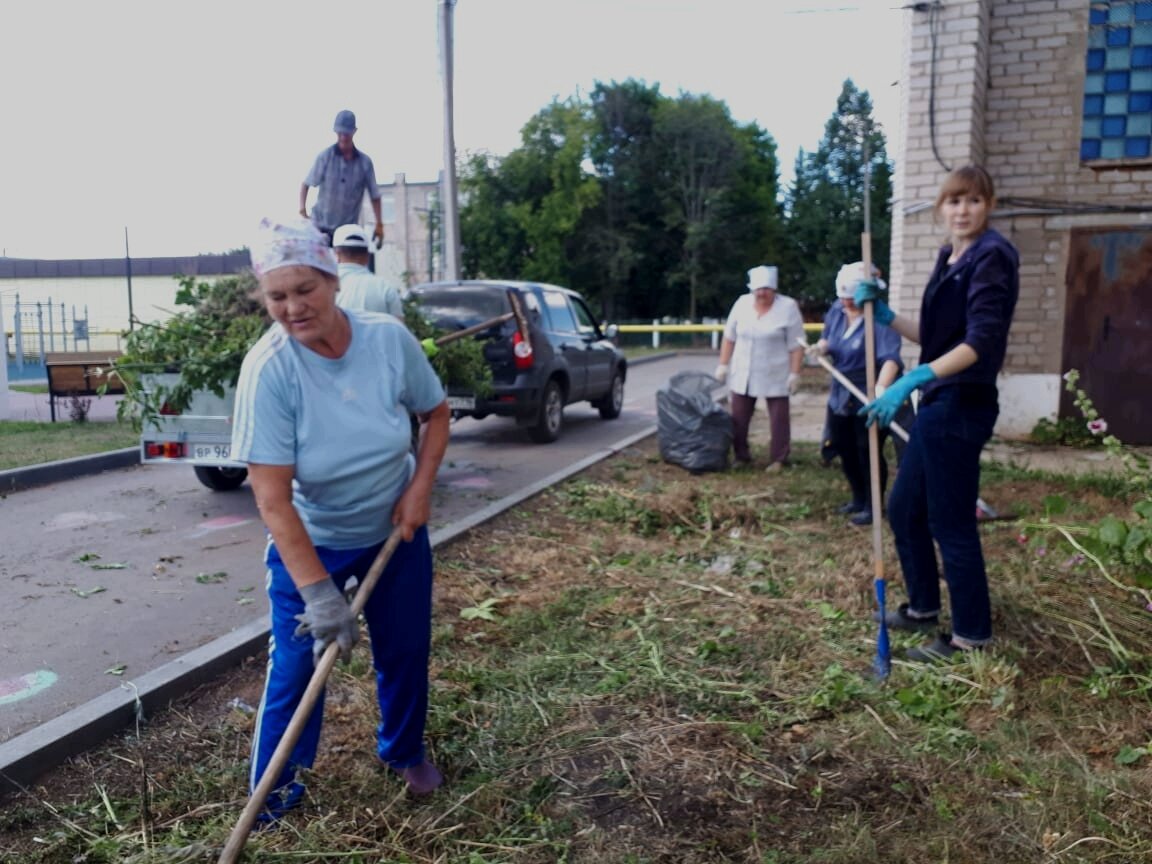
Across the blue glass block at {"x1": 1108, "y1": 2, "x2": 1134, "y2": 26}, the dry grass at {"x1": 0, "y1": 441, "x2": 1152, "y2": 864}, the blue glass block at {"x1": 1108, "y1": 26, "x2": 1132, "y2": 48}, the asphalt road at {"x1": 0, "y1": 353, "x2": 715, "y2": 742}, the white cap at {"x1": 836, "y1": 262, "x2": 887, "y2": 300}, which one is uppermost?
the blue glass block at {"x1": 1108, "y1": 2, "x2": 1134, "y2": 26}

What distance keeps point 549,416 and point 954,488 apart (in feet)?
23.8

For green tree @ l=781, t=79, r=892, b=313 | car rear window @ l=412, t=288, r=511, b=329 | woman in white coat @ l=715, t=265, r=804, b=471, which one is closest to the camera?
woman in white coat @ l=715, t=265, r=804, b=471

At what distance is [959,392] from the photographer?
12.0ft

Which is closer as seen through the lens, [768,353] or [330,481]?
[330,481]

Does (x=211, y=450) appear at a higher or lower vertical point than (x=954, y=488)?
lower

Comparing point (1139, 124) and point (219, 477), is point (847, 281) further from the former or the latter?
point (219, 477)

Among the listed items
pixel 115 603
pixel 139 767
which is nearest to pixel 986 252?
pixel 139 767

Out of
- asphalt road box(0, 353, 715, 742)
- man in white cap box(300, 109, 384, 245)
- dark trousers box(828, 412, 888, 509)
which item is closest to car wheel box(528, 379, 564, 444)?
asphalt road box(0, 353, 715, 742)

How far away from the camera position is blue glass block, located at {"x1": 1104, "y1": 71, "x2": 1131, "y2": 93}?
8969mm

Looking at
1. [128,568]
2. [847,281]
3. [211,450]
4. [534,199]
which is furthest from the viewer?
[534,199]

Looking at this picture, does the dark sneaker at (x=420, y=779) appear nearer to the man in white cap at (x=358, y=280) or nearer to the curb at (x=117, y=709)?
the curb at (x=117, y=709)

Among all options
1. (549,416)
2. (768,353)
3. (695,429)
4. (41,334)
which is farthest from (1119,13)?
(41,334)

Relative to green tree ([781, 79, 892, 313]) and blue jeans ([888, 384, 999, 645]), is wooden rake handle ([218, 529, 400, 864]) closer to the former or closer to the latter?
blue jeans ([888, 384, 999, 645])

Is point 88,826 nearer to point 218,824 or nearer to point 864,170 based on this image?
point 218,824
